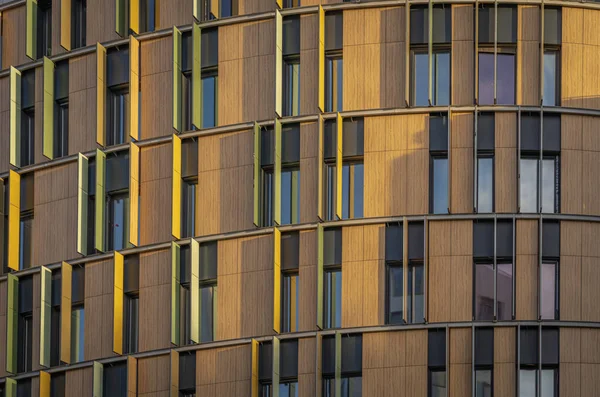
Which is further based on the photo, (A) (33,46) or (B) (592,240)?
(A) (33,46)

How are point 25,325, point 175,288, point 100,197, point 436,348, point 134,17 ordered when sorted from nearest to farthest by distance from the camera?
point 436,348 → point 175,288 → point 100,197 → point 134,17 → point 25,325

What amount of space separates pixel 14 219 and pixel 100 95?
19.1 feet

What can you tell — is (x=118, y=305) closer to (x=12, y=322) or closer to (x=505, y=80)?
(x=12, y=322)

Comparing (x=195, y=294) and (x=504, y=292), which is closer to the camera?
(x=504, y=292)

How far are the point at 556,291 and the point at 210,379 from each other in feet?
40.3

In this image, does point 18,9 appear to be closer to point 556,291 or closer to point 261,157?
point 261,157

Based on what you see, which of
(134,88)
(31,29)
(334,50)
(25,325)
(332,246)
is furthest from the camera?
(31,29)

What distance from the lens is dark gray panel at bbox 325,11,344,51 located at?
7662cm

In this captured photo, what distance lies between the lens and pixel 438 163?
74.9 meters

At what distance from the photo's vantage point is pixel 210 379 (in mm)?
75625

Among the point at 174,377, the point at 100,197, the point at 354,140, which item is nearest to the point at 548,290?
the point at 354,140

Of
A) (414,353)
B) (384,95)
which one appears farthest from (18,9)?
(414,353)

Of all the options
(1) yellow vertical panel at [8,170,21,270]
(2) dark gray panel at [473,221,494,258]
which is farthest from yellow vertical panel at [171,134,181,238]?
(2) dark gray panel at [473,221,494,258]

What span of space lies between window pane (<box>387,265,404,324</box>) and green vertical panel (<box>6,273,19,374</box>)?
14804mm
